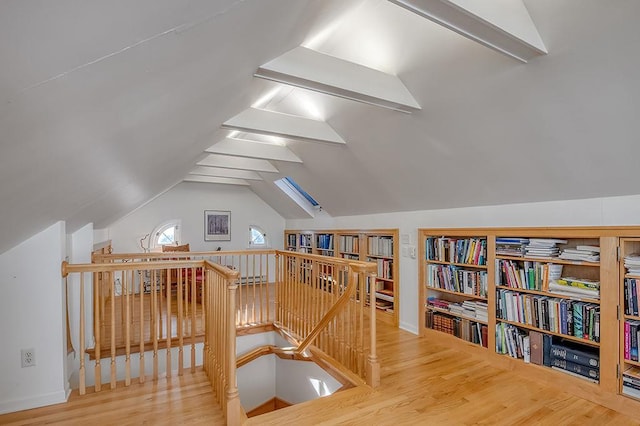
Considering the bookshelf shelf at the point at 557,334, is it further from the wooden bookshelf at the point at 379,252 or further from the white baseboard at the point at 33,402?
the white baseboard at the point at 33,402

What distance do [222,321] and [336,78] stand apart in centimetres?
194

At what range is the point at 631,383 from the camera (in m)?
2.30

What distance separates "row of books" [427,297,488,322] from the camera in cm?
331

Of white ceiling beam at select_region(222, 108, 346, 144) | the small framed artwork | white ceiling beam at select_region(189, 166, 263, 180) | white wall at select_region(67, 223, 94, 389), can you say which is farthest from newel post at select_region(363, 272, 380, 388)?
the small framed artwork

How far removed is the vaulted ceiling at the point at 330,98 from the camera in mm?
828

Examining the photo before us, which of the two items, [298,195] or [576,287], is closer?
[576,287]

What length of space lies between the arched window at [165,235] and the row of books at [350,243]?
3.38 meters

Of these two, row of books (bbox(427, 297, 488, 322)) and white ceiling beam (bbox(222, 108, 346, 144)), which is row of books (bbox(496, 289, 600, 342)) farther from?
white ceiling beam (bbox(222, 108, 346, 144))

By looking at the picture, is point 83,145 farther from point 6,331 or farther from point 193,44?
point 6,331

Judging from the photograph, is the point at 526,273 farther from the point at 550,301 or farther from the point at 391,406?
the point at 391,406

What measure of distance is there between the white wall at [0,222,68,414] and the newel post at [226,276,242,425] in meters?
1.44

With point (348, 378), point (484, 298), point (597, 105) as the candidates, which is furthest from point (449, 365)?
point (597, 105)

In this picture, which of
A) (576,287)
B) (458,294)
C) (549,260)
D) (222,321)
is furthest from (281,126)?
(576,287)

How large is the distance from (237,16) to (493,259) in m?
3.04
